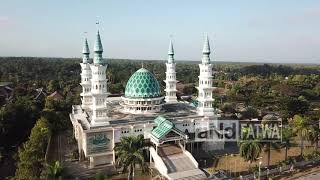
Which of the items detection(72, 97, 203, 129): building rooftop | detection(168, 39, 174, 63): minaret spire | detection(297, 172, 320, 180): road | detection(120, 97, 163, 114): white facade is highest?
detection(168, 39, 174, 63): minaret spire

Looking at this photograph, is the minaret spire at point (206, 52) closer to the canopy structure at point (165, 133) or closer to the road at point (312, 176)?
the canopy structure at point (165, 133)

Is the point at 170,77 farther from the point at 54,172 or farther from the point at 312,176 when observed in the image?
the point at 54,172

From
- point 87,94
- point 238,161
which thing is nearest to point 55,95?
point 87,94

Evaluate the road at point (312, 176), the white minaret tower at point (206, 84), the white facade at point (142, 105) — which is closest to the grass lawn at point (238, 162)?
the road at point (312, 176)

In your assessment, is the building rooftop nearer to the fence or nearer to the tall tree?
the tall tree

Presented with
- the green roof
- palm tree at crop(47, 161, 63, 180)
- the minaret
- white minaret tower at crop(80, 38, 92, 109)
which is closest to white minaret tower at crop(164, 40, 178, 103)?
white minaret tower at crop(80, 38, 92, 109)

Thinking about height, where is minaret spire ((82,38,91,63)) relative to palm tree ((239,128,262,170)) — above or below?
above

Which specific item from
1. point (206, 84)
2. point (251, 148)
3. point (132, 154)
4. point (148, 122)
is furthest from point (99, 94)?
point (251, 148)
